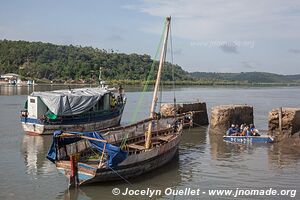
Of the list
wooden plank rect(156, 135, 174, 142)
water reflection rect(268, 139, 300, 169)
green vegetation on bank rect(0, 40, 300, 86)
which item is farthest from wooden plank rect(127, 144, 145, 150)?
green vegetation on bank rect(0, 40, 300, 86)

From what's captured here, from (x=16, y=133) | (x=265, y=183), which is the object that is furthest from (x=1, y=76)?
(x=265, y=183)

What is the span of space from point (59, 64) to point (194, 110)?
139401 mm

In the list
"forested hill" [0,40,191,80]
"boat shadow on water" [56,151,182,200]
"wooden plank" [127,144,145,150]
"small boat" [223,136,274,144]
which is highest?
"forested hill" [0,40,191,80]

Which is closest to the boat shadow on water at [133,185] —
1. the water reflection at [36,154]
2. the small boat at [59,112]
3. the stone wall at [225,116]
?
the water reflection at [36,154]

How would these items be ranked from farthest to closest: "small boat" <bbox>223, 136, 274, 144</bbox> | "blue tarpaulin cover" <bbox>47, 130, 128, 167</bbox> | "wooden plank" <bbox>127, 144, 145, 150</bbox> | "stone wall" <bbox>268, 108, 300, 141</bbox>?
"stone wall" <bbox>268, 108, 300, 141</bbox>
"small boat" <bbox>223, 136, 274, 144</bbox>
"wooden plank" <bbox>127, 144, 145, 150</bbox>
"blue tarpaulin cover" <bbox>47, 130, 128, 167</bbox>

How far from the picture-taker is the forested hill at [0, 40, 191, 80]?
160375 mm

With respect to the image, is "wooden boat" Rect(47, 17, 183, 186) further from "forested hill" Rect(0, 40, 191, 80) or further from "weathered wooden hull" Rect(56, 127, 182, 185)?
"forested hill" Rect(0, 40, 191, 80)

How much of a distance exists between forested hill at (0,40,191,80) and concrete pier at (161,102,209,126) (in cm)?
11211

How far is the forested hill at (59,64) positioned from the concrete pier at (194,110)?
4414 inches

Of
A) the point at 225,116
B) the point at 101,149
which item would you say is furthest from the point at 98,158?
the point at 225,116

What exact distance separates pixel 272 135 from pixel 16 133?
19378 mm

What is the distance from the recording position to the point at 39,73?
160 meters

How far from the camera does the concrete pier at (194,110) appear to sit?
35562 millimetres

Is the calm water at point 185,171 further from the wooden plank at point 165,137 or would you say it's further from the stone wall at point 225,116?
the stone wall at point 225,116
